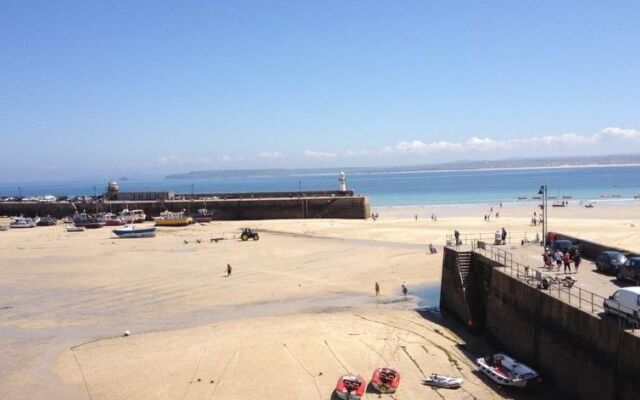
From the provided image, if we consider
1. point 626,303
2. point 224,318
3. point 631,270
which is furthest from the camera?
point 224,318

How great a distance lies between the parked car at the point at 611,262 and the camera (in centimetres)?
2000

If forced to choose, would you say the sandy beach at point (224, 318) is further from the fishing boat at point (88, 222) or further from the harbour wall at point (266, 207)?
the harbour wall at point (266, 207)

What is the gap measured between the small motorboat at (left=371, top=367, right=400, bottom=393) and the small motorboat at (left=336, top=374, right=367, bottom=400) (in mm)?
341

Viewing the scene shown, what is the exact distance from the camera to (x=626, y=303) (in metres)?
13.4

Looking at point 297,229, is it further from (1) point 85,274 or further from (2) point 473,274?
(2) point 473,274

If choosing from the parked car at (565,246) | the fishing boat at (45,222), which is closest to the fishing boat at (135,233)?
the fishing boat at (45,222)

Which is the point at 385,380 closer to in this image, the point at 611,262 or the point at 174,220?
the point at 611,262

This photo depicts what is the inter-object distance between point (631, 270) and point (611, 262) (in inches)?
70.3

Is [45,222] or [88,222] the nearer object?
[88,222]

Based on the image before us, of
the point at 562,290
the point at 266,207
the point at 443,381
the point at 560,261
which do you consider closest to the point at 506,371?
the point at 443,381

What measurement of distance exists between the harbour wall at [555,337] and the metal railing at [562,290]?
250mm

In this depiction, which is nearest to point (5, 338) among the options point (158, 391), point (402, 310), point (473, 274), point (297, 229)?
point (158, 391)

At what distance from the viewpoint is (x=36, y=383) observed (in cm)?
1694

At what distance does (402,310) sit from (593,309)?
10.0 metres
